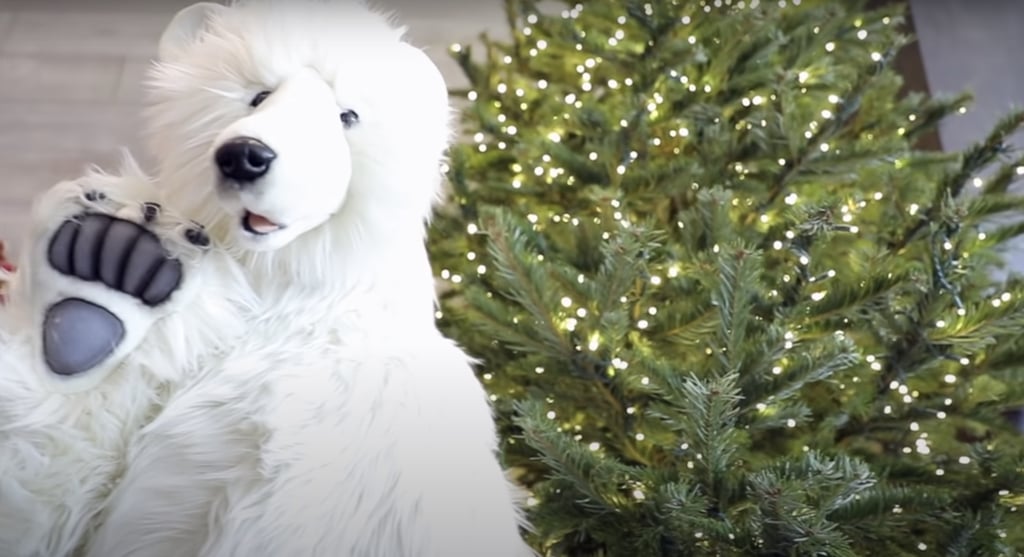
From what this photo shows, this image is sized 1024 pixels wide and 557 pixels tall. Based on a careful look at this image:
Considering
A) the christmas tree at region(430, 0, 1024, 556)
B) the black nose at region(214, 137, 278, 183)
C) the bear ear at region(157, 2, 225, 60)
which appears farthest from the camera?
the christmas tree at region(430, 0, 1024, 556)

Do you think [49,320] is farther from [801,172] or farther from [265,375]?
[801,172]

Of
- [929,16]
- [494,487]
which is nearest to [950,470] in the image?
[494,487]

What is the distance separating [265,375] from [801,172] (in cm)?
63

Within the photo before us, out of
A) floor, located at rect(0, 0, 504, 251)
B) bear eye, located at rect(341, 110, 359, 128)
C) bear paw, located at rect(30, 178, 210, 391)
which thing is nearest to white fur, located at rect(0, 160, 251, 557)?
bear paw, located at rect(30, 178, 210, 391)

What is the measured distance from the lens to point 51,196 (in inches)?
18.3

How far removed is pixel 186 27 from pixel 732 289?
408 millimetres

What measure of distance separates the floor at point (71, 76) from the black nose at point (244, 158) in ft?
1.22

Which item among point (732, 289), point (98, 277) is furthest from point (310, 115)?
point (732, 289)

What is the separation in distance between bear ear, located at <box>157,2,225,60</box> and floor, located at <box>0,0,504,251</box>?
8.6 inches

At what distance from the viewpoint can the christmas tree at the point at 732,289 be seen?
25.1 inches

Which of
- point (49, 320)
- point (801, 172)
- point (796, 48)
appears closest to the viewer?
point (49, 320)

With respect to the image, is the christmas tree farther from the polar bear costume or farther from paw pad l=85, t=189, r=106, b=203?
paw pad l=85, t=189, r=106, b=203

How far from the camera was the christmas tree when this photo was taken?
0.64 metres

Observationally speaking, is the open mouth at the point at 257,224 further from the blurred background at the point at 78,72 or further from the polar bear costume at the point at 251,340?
the blurred background at the point at 78,72
